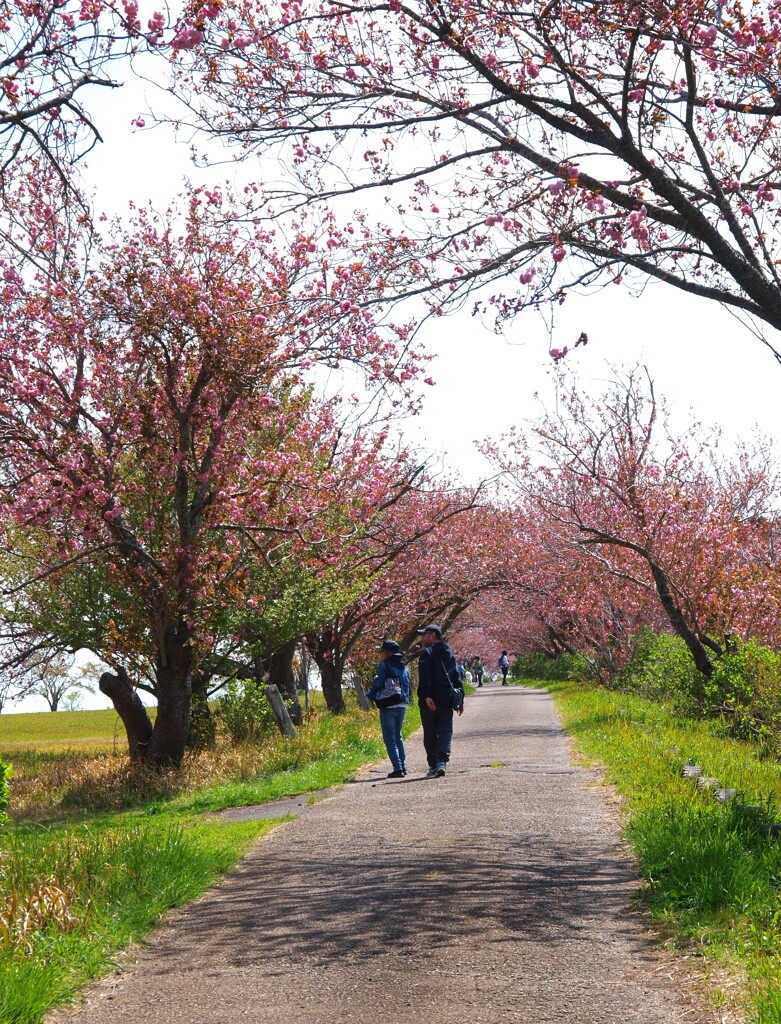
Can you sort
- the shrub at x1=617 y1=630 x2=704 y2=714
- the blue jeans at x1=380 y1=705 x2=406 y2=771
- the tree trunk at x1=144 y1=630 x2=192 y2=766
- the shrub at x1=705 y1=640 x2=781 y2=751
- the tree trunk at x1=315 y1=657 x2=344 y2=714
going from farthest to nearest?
1. the tree trunk at x1=315 y1=657 x2=344 y2=714
2. the shrub at x1=617 y1=630 x2=704 y2=714
3. the tree trunk at x1=144 y1=630 x2=192 y2=766
4. the shrub at x1=705 y1=640 x2=781 y2=751
5. the blue jeans at x1=380 y1=705 x2=406 y2=771

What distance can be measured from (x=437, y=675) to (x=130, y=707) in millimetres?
7695

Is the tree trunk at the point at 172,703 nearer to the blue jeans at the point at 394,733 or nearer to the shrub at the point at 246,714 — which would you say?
the shrub at the point at 246,714

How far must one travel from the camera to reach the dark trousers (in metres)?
12.9

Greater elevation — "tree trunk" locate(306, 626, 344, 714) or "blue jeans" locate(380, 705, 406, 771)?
"tree trunk" locate(306, 626, 344, 714)

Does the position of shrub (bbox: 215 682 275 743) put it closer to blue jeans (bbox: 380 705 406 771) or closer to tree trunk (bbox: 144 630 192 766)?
tree trunk (bbox: 144 630 192 766)

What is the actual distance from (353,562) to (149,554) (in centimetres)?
773

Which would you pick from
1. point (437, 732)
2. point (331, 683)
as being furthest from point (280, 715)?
point (331, 683)

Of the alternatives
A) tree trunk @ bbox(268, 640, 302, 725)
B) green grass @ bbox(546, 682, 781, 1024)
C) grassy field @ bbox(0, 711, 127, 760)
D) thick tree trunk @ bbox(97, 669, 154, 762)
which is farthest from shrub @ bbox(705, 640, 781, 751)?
grassy field @ bbox(0, 711, 127, 760)

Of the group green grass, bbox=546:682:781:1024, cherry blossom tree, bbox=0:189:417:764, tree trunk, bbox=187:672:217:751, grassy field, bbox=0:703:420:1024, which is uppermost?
cherry blossom tree, bbox=0:189:417:764

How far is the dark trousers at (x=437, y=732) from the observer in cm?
1288

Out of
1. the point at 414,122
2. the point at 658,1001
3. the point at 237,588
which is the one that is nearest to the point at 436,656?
the point at 237,588

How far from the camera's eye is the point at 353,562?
22.1 metres

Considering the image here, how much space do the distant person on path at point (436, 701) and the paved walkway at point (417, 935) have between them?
310cm

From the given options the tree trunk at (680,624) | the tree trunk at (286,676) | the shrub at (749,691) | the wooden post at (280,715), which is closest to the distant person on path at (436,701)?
the shrub at (749,691)
